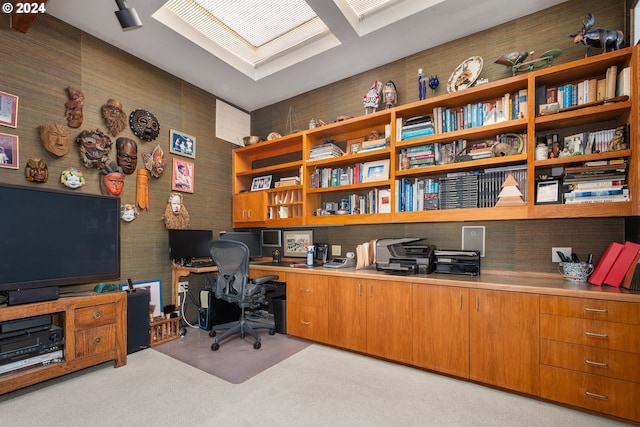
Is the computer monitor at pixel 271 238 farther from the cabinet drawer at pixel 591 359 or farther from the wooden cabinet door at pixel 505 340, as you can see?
the cabinet drawer at pixel 591 359

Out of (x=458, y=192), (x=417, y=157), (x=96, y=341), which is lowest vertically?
(x=96, y=341)

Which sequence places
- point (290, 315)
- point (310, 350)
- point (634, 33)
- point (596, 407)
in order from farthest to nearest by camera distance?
point (290, 315) → point (310, 350) → point (634, 33) → point (596, 407)

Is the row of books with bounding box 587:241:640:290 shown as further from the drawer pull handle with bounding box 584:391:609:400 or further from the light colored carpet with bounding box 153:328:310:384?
the light colored carpet with bounding box 153:328:310:384

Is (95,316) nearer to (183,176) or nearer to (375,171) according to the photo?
(183,176)

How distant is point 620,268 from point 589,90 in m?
1.30

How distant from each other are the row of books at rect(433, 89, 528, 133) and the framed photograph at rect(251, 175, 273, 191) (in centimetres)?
230

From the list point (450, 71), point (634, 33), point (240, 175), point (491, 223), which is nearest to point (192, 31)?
point (240, 175)

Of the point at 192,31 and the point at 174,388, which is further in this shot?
the point at 192,31

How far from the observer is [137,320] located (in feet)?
8.93

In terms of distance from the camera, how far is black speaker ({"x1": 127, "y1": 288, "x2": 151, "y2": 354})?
2668 millimetres

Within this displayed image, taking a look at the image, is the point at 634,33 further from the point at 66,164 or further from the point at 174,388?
the point at 66,164

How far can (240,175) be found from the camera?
4.21 metres

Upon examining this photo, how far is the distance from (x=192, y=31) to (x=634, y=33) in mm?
3604

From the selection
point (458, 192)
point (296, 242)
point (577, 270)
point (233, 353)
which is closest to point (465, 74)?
point (458, 192)
